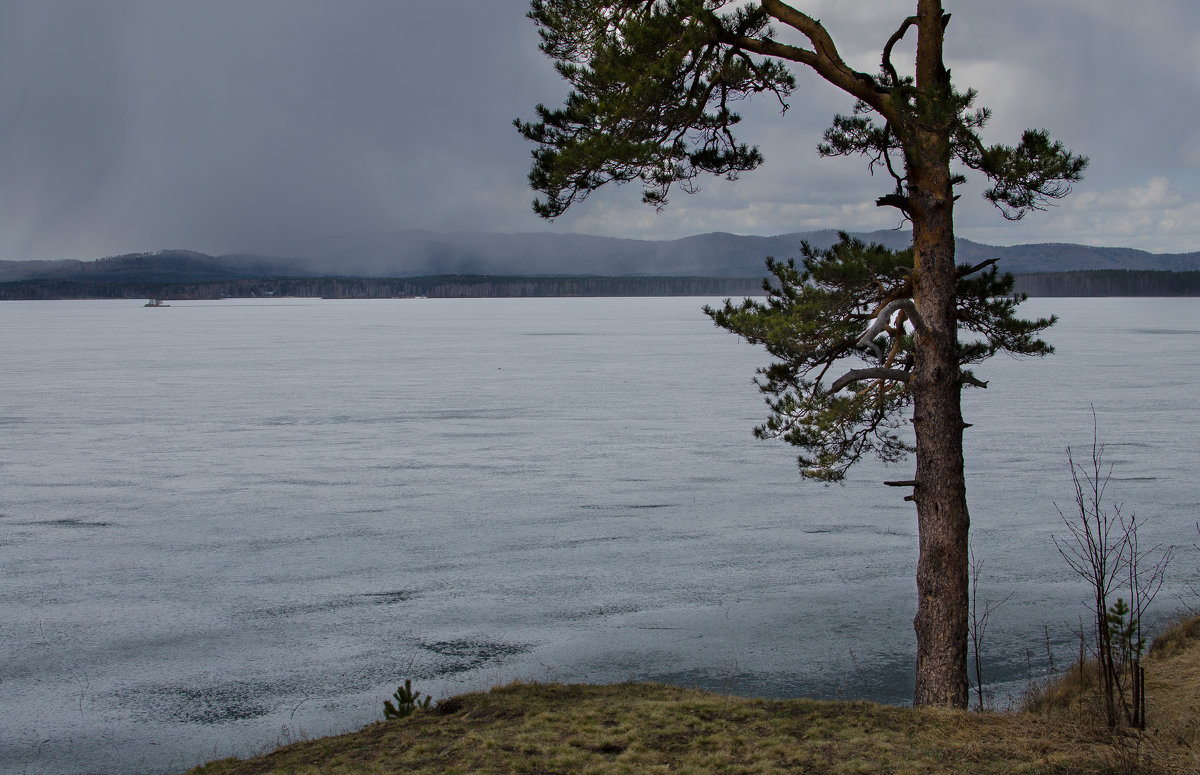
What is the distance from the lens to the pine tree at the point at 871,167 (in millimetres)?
8039

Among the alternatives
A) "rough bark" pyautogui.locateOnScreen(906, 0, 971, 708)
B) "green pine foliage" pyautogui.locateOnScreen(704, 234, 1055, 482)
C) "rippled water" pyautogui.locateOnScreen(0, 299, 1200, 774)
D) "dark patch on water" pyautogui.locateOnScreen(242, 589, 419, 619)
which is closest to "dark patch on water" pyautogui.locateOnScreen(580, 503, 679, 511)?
"rippled water" pyautogui.locateOnScreen(0, 299, 1200, 774)

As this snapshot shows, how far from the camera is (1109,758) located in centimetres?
648

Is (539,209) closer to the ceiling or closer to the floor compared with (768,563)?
closer to the ceiling

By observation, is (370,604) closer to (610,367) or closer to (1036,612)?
(1036,612)

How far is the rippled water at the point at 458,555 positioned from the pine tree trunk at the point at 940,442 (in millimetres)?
1287

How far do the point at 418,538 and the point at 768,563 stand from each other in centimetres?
486

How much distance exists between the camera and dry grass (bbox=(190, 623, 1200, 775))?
6.55 metres

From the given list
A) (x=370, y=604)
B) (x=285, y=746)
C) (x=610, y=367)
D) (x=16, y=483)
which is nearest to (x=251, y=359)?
(x=610, y=367)

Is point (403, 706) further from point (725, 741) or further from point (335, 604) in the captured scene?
point (335, 604)

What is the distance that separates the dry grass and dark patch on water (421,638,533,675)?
63.1 inches

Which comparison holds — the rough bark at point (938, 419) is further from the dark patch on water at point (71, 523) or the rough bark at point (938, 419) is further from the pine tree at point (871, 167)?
the dark patch on water at point (71, 523)

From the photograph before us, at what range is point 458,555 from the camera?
14109 mm

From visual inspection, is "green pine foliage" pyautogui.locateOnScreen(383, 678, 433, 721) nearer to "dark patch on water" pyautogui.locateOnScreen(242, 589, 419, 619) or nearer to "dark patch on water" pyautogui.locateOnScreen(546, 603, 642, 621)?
"dark patch on water" pyautogui.locateOnScreen(546, 603, 642, 621)

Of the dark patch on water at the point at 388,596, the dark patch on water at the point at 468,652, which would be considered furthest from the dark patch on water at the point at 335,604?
the dark patch on water at the point at 468,652
